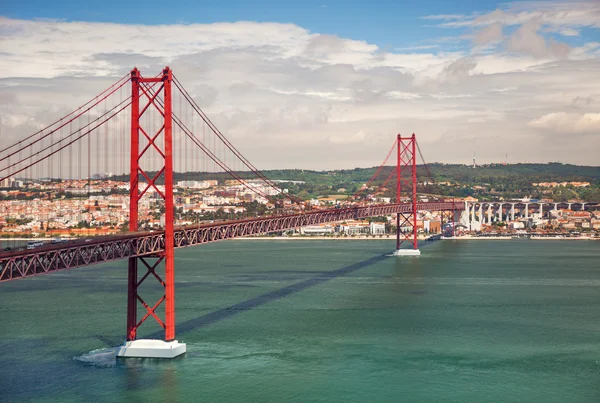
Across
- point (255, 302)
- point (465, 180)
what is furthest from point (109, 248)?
point (465, 180)

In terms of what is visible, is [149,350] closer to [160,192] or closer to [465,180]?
[160,192]

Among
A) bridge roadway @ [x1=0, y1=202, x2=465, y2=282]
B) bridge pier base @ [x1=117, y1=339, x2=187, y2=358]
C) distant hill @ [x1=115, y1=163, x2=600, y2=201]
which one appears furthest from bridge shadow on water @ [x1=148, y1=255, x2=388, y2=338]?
distant hill @ [x1=115, y1=163, x2=600, y2=201]

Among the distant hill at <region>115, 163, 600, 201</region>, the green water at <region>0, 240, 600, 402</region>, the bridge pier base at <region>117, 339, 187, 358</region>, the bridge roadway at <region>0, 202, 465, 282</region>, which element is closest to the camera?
the bridge roadway at <region>0, 202, 465, 282</region>

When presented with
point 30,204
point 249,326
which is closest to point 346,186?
point 30,204

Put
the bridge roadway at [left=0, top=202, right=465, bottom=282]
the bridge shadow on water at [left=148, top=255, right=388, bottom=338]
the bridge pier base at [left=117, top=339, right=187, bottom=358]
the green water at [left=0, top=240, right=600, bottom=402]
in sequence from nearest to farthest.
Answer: the bridge roadway at [left=0, top=202, right=465, bottom=282]
the green water at [left=0, top=240, right=600, bottom=402]
the bridge pier base at [left=117, top=339, right=187, bottom=358]
the bridge shadow on water at [left=148, top=255, right=388, bottom=338]

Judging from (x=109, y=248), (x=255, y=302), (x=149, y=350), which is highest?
(x=109, y=248)

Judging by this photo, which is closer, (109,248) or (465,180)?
(109,248)

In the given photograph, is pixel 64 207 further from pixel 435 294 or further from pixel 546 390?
pixel 546 390

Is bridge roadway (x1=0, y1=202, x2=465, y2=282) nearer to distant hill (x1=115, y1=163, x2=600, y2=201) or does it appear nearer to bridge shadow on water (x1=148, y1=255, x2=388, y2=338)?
bridge shadow on water (x1=148, y1=255, x2=388, y2=338)
